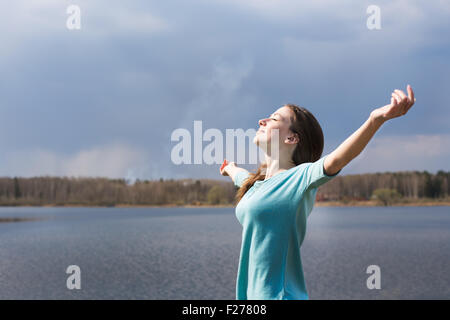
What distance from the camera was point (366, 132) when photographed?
1.60 metres

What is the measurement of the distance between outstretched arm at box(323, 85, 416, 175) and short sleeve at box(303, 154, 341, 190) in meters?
0.02

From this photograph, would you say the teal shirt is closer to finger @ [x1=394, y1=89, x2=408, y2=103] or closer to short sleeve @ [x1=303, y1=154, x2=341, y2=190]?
short sleeve @ [x1=303, y1=154, x2=341, y2=190]

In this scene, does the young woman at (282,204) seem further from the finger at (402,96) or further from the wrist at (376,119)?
the finger at (402,96)

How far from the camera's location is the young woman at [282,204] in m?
1.92

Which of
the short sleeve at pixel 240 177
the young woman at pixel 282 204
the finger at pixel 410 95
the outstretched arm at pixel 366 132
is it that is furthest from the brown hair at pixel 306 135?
the finger at pixel 410 95

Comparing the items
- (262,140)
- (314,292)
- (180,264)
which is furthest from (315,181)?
(180,264)

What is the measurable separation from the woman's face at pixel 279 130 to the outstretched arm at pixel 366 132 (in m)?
0.38

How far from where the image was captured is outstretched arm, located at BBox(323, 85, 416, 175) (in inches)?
60.3

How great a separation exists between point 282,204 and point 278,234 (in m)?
0.13

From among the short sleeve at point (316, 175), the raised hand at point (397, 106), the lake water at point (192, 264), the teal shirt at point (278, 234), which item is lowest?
the lake water at point (192, 264)
